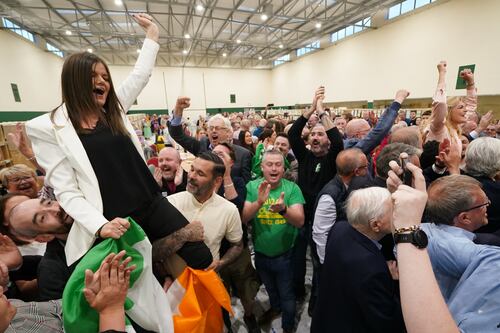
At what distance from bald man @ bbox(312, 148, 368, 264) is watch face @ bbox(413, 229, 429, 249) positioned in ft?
3.63

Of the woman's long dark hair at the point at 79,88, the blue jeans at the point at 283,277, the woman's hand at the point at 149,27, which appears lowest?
the blue jeans at the point at 283,277

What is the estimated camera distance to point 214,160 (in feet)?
6.49

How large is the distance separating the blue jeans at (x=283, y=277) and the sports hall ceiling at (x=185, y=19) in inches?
341

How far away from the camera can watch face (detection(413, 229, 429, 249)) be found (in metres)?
0.92

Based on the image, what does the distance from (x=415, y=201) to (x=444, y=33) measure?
12.5 meters

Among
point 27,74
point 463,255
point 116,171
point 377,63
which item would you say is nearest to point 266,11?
point 377,63

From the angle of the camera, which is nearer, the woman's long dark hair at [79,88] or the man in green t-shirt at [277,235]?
the woman's long dark hair at [79,88]

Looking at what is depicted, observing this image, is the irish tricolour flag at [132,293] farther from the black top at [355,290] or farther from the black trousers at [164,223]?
the black top at [355,290]

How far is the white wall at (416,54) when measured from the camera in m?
8.54

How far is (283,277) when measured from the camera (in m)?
2.33

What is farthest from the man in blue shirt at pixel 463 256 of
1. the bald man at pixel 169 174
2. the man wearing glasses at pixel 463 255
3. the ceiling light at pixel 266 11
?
the ceiling light at pixel 266 11

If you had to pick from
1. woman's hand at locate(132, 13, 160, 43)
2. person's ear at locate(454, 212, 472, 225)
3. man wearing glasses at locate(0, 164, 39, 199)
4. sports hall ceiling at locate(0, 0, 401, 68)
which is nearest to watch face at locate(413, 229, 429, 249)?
person's ear at locate(454, 212, 472, 225)

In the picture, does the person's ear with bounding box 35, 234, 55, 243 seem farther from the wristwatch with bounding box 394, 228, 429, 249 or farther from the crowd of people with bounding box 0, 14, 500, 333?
the wristwatch with bounding box 394, 228, 429, 249

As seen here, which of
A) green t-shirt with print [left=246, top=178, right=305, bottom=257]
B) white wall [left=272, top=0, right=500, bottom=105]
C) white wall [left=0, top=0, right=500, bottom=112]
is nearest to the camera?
green t-shirt with print [left=246, top=178, right=305, bottom=257]
